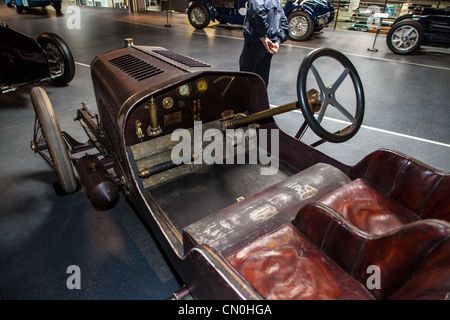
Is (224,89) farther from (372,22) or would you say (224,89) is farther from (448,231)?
(372,22)

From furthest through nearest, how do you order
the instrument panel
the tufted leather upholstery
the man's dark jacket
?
the man's dark jacket
the instrument panel
the tufted leather upholstery

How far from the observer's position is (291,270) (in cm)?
140

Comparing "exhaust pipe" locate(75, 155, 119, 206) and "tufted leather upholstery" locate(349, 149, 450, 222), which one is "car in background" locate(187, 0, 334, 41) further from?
"exhaust pipe" locate(75, 155, 119, 206)

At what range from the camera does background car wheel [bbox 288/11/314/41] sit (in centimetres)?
809

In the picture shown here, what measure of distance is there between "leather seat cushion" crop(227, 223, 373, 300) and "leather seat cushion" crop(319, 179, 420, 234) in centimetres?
30

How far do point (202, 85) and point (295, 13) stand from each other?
275 inches

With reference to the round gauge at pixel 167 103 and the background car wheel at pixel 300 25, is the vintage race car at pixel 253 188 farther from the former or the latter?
the background car wheel at pixel 300 25

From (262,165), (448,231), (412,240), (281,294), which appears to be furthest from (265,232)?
(262,165)

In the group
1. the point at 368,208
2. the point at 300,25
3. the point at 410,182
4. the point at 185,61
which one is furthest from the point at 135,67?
the point at 300,25

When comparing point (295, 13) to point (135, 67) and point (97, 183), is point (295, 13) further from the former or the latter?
point (97, 183)

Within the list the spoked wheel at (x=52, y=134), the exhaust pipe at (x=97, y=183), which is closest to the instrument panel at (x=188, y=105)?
the exhaust pipe at (x=97, y=183)

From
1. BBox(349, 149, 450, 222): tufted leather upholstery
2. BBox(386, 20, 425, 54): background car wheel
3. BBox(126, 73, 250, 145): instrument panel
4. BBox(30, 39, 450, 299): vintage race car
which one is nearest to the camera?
BBox(30, 39, 450, 299): vintage race car

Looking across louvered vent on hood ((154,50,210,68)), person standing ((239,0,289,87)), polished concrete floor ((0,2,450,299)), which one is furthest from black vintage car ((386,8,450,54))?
louvered vent on hood ((154,50,210,68))

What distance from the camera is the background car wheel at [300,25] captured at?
8094 millimetres
